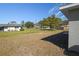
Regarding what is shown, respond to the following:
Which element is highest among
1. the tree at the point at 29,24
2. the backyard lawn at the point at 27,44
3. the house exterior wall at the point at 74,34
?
the tree at the point at 29,24

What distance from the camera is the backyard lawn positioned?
354 inches

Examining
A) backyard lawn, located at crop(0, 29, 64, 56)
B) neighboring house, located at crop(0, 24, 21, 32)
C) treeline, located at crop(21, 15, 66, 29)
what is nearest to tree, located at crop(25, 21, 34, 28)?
treeline, located at crop(21, 15, 66, 29)

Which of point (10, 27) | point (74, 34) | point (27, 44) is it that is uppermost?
point (10, 27)

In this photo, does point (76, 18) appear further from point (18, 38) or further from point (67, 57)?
point (18, 38)

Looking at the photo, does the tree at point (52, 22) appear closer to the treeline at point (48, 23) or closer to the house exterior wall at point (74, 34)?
the treeline at point (48, 23)

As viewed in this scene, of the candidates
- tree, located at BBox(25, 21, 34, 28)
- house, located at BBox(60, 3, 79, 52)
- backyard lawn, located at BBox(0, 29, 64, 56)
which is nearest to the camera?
house, located at BBox(60, 3, 79, 52)

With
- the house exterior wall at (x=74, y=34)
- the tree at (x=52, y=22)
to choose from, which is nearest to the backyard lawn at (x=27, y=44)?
the tree at (x=52, y=22)

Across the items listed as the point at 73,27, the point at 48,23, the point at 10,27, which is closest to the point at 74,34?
the point at 73,27

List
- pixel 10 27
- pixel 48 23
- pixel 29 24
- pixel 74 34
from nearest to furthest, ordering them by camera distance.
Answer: pixel 74 34 < pixel 48 23 < pixel 29 24 < pixel 10 27

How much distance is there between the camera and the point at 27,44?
1001cm

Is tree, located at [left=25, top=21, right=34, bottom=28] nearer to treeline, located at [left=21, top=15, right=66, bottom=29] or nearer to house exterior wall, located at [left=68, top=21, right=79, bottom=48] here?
treeline, located at [left=21, top=15, right=66, bottom=29]

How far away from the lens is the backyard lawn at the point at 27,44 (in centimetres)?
900

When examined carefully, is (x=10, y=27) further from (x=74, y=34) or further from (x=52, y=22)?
(x=74, y=34)

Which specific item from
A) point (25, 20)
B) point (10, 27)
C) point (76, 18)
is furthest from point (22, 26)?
point (76, 18)
